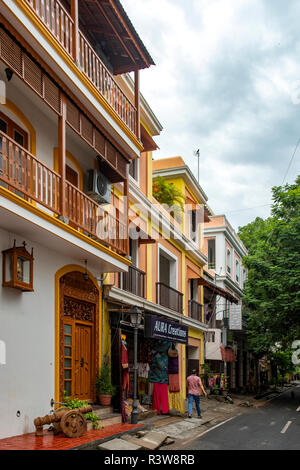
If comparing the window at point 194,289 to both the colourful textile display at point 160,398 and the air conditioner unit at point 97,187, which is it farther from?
the air conditioner unit at point 97,187

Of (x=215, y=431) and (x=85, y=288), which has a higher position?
(x=85, y=288)

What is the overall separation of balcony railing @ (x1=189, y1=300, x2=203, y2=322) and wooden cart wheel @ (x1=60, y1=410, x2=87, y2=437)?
43.8 feet

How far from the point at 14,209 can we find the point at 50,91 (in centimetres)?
290

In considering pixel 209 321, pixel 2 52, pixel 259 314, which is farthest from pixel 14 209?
pixel 209 321

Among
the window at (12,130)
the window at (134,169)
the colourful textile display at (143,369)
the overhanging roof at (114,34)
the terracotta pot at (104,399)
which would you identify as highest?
the overhanging roof at (114,34)

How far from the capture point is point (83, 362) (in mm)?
12617

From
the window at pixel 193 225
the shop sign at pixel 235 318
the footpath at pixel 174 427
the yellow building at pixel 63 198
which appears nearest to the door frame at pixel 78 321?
the yellow building at pixel 63 198

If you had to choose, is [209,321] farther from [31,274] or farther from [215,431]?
[31,274]

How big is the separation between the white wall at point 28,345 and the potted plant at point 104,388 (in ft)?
8.16

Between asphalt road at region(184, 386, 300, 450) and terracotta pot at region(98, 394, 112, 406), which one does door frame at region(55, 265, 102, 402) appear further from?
asphalt road at region(184, 386, 300, 450)

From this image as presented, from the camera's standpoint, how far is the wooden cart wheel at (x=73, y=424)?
31.9ft

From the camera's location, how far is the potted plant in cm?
1293

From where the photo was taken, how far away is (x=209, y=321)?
92.9 feet

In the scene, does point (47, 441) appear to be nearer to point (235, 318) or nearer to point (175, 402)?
point (175, 402)
